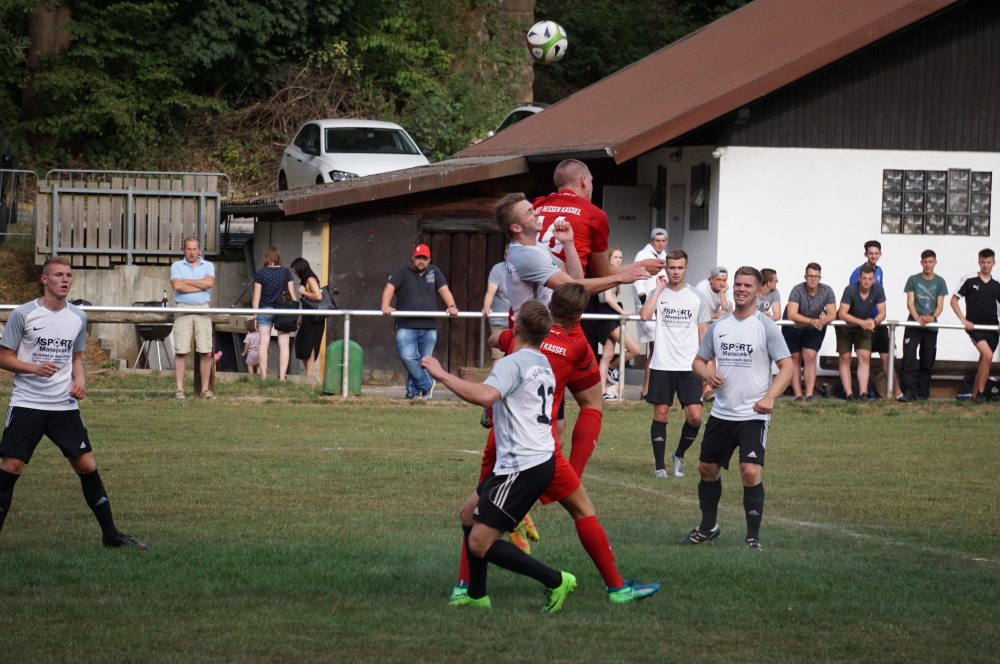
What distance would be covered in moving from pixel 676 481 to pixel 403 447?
3.14 metres

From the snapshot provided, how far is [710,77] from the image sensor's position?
2245cm

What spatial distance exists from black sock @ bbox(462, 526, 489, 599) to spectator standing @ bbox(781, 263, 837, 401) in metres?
12.3

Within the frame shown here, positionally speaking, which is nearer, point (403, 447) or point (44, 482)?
point (44, 482)

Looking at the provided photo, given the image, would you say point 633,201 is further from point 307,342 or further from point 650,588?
point 650,588

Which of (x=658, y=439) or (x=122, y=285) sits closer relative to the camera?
(x=658, y=439)

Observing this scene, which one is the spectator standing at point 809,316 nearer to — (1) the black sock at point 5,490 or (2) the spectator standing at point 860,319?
(2) the spectator standing at point 860,319

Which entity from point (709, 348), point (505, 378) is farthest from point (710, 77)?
point (505, 378)

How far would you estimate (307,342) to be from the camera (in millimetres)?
19234

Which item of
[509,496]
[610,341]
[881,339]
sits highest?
[881,339]

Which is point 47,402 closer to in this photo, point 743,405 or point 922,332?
point 743,405

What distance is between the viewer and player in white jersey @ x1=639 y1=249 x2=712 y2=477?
12.4 m

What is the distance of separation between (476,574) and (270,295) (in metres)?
12.9

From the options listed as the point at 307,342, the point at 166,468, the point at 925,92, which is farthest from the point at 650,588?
the point at 925,92

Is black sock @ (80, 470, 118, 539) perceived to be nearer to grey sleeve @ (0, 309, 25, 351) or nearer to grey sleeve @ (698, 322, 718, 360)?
grey sleeve @ (0, 309, 25, 351)
